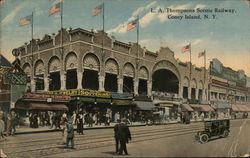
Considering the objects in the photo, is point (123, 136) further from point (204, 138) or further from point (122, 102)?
point (122, 102)

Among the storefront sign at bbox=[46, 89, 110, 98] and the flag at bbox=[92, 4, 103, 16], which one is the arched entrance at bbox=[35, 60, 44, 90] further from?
the flag at bbox=[92, 4, 103, 16]

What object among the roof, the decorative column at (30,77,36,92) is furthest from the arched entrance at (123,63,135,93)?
the roof

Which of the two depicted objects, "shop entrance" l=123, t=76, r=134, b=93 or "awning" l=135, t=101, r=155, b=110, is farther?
"shop entrance" l=123, t=76, r=134, b=93

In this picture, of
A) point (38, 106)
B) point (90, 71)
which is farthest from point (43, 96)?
point (90, 71)

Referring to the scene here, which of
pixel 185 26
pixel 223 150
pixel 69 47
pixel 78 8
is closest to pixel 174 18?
pixel 185 26

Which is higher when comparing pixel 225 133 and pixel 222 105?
pixel 222 105

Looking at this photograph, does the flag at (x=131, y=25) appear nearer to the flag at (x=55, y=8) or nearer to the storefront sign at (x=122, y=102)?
the flag at (x=55, y=8)
